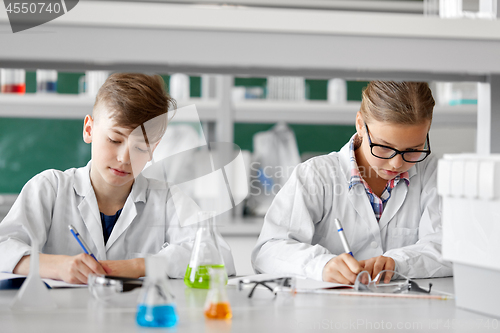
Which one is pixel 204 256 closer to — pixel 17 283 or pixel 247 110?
pixel 17 283

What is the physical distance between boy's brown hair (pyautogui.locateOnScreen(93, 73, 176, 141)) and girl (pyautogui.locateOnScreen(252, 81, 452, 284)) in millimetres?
452

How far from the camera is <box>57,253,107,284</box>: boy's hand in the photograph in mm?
1002

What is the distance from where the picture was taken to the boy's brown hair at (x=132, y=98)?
1.34 meters

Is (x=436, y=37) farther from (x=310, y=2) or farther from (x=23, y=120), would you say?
(x=23, y=120)

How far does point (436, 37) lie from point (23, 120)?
321 cm

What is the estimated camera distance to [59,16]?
0.64 metres

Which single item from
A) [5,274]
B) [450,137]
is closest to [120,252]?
[5,274]

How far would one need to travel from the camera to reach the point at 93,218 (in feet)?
4.44

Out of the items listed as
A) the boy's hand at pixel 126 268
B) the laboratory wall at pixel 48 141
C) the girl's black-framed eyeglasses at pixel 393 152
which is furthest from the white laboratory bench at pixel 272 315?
the laboratory wall at pixel 48 141

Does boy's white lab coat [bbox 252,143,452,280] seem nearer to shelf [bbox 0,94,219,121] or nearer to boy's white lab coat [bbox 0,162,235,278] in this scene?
boy's white lab coat [bbox 0,162,235,278]

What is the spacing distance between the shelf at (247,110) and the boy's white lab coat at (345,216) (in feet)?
4.72

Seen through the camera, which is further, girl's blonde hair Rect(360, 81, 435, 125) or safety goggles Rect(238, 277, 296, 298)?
girl's blonde hair Rect(360, 81, 435, 125)

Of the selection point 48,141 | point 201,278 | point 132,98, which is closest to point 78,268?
point 201,278

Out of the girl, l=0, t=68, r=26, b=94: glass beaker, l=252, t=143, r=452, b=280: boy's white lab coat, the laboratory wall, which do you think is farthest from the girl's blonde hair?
l=0, t=68, r=26, b=94: glass beaker
